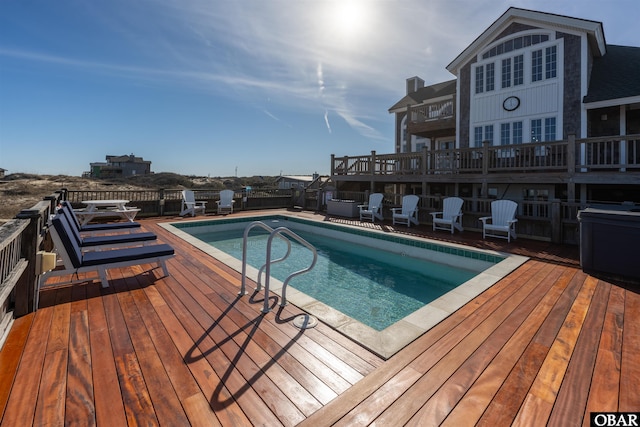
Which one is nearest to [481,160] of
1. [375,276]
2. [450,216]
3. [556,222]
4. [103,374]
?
[450,216]

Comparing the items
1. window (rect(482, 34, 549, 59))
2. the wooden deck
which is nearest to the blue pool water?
the wooden deck

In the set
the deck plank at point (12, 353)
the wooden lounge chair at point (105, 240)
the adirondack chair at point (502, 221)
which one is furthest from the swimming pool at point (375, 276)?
the deck plank at point (12, 353)

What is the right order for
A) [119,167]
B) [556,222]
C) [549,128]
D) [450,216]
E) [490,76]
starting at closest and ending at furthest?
[556,222] < [450,216] < [549,128] < [490,76] < [119,167]

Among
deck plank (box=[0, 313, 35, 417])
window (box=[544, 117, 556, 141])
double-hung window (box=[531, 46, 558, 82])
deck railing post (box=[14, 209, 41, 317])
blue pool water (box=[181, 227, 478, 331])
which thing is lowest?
blue pool water (box=[181, 227, 478, 331])

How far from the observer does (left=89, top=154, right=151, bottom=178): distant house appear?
181 feet

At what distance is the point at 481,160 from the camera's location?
10898 millimetres

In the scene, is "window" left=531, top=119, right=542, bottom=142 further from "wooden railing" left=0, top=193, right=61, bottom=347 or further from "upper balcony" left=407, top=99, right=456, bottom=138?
"wooden railing" left=0, top=193, right=61, bottom=347

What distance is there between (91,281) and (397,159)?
973 centimetres

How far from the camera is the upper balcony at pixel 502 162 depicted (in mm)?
7246

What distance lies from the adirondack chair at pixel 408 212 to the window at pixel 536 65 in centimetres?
656

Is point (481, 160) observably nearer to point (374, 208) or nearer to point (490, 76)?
point (490, 76)

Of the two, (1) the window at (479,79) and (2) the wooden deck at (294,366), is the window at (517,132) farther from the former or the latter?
(2) the wooden deck at (294,366)

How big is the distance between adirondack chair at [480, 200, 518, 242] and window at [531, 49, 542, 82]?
649 centimetres

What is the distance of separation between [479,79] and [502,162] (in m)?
3.73
